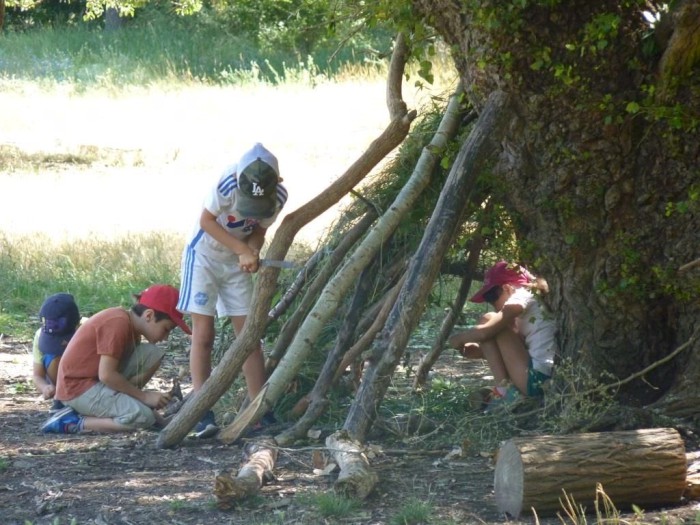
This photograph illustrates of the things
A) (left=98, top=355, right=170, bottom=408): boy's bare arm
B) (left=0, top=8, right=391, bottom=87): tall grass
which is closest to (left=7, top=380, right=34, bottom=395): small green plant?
(left=98, top=355, right=170, bottom=408): boy's bare arm

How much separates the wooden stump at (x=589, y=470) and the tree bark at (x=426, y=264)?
925 millimetres

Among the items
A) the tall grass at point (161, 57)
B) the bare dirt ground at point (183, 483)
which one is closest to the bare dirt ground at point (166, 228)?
the bare dirt ground at point (183, 483)

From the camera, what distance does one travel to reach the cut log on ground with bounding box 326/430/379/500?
15.6ft

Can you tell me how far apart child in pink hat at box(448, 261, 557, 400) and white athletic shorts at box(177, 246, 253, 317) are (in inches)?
51.4

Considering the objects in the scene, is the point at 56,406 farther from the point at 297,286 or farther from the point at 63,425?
the point at 297,286

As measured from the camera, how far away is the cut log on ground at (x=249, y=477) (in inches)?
185

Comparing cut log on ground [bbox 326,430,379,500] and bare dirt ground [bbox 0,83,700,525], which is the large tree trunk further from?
cut log on ground [bbox 326,430,379,500]

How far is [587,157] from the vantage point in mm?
5465

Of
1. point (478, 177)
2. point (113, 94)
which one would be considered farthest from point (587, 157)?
point (113, 94)

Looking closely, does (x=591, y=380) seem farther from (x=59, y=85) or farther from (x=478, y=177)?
(x=59, y=85)

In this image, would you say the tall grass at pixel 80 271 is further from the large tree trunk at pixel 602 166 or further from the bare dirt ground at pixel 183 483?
the large tree trunk at pixel 602 166

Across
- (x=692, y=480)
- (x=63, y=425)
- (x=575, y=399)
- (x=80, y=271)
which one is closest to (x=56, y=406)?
(x=63, y=425)

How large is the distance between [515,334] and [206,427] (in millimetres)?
1906

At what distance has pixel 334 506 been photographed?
4625mm
